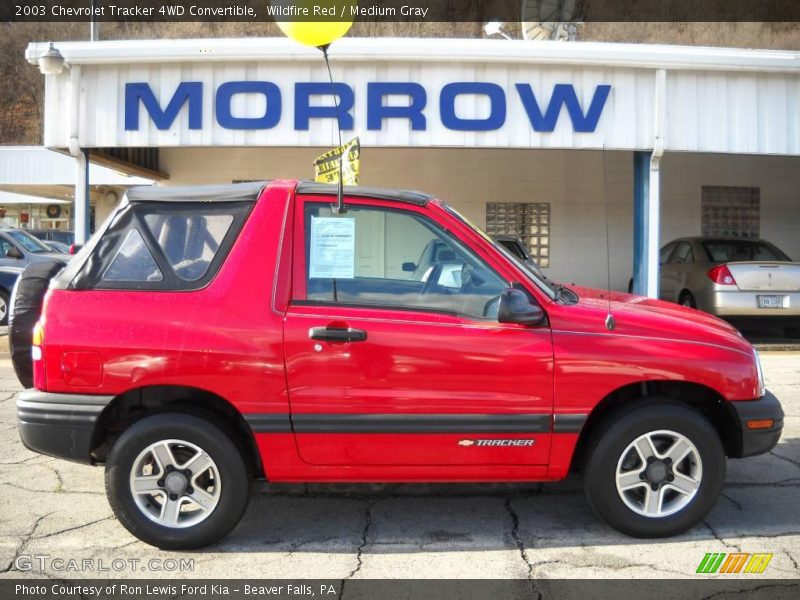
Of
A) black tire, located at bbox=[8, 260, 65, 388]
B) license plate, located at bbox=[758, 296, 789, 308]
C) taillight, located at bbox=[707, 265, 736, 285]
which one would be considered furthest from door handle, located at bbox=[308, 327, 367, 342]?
license plate, located at bbox=[758, 296, 789, 308]

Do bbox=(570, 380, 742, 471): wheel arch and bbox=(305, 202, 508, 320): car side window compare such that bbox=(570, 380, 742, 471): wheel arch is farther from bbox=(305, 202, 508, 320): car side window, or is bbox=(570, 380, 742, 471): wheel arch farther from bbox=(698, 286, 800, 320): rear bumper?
bbox=(698, 286, 800, 320): rear bumper

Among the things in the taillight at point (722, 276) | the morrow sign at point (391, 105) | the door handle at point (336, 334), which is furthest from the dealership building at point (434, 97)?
the door handle at point (336, 334)

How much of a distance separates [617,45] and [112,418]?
9.74 meters

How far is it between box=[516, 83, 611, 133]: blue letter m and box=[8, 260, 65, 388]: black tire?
8.46 metres

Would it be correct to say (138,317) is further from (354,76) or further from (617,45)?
(617,45)

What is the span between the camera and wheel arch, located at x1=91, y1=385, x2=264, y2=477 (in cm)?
405

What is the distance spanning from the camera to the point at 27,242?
14.7 m

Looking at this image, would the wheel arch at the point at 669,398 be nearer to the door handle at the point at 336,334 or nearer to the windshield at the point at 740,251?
the door handle at the point at 336,334

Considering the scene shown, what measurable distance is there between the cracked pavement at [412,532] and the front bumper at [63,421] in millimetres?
555

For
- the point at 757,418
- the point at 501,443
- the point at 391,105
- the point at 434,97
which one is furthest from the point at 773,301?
the point at 501,443

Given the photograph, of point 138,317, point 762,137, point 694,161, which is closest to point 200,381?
point 138,317

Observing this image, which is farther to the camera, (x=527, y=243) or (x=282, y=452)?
(x=527, y=243)

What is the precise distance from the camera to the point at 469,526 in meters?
4.48

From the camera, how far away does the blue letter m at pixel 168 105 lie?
1156cm
